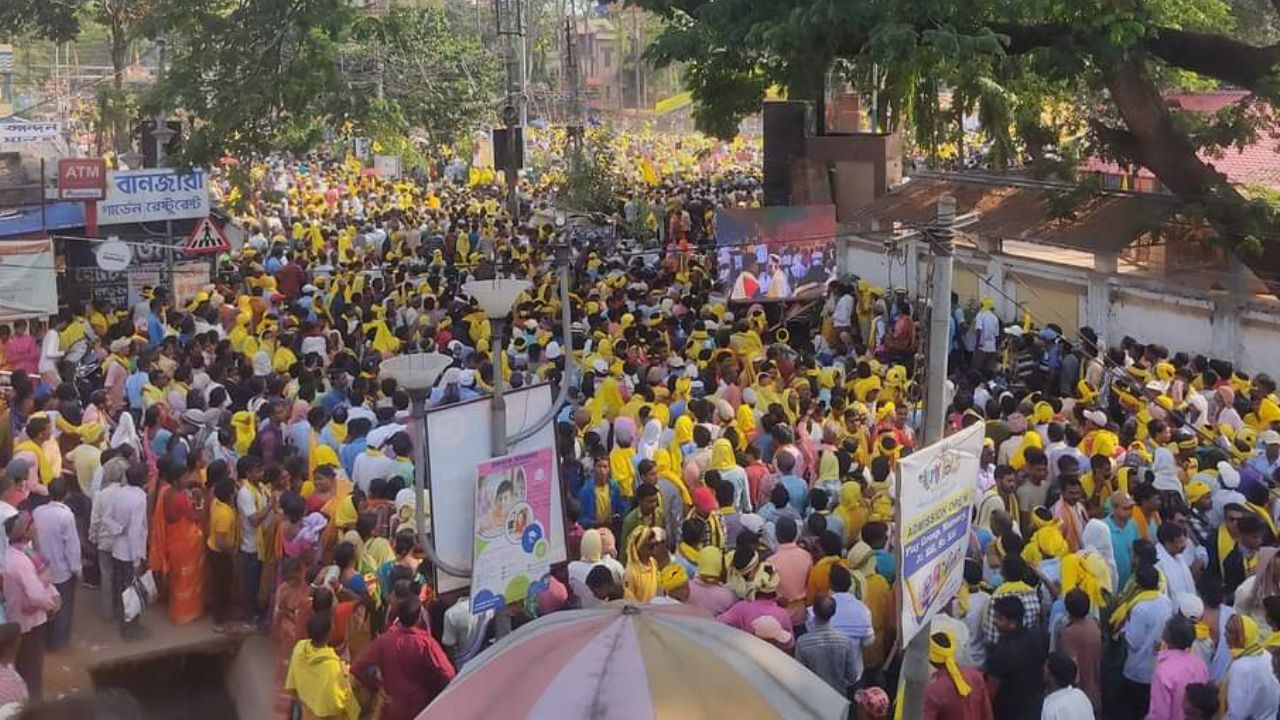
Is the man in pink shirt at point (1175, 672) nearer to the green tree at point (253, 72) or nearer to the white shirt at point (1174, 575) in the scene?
the white shirt at point (1174, 575)

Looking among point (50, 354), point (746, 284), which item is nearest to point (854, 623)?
point (746, 284)

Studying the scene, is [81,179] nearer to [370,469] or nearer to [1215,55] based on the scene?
[370,469]

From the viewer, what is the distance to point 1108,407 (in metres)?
11.6

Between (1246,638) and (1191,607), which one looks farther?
(1191,607)

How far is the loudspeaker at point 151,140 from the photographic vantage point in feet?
56.2

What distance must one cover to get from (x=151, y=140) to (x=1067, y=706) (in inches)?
631

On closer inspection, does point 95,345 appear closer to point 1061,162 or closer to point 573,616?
point 573,616

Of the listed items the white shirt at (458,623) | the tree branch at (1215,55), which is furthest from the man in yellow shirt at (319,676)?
the tree branch at (1215,55)

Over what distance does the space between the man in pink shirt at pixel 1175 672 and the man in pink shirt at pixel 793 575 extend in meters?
1.79

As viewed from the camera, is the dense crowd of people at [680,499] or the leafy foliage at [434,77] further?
the leafy foliage at [434,77]

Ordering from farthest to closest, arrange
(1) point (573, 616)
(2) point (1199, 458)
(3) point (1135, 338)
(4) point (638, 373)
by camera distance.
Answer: (3) point (1135, 338)
(4) point (638, 373)
(2) point (1199, 458)
(1) point (573, 616)

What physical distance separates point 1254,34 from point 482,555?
2347cm

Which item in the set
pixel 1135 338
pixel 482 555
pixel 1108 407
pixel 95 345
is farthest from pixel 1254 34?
pixel 482 555

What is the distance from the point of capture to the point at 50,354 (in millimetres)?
12859
